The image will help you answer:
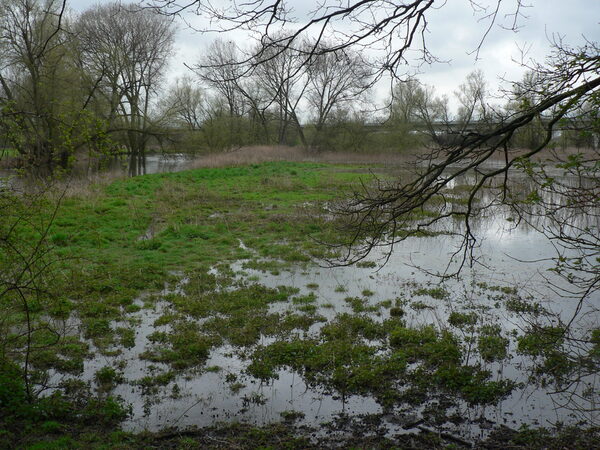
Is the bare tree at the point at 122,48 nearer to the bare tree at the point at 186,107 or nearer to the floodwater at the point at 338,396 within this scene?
the bare tree at the point at 186,107

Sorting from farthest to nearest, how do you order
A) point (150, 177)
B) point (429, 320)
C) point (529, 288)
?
point (150, 177) → point (529, 288) → point (429, 320)

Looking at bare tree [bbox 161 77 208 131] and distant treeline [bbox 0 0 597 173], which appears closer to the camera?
distant treeline [bbox 0 0 597 173]

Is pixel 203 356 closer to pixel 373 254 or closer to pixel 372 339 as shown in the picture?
pixel 372 339

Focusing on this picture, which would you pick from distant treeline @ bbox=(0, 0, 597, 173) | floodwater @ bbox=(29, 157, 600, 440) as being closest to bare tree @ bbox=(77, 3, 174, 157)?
distant treeline @ bbox=(0, 0, 597, 173)

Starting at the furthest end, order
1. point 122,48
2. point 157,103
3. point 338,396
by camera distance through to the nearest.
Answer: point 157,103
point 122,48
point 338,396

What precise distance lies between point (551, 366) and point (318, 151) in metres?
37.2

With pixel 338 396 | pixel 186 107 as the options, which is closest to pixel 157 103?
pixel 186 107

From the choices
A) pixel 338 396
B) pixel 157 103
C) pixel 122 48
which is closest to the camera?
pixel 338 396

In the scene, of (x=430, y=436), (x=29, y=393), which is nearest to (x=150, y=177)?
(x=29, y=393)

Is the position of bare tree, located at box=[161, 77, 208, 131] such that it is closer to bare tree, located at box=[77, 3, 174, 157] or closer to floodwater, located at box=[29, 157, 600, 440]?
bare tree, located at box=[77, 3, 174, 157]

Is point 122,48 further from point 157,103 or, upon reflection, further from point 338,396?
point 338,396

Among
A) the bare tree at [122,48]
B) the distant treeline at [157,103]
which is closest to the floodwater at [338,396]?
the distant treeline at [157,103]

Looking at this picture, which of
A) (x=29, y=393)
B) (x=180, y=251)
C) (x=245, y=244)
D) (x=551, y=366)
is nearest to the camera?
(x=29, y=393)

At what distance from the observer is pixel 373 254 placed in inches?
456
